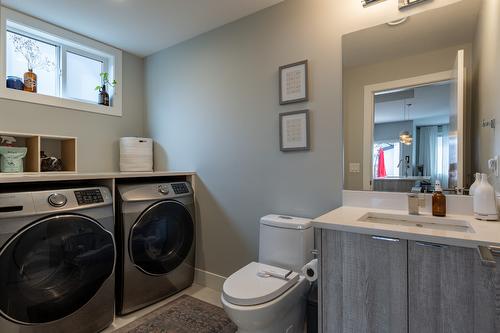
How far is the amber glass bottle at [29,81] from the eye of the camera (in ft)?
7.48

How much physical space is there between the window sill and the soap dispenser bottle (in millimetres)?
2971

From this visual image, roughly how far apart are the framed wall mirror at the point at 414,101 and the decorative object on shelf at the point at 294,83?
0.28m

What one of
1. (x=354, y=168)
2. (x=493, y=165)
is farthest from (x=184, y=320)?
(x=493, y=165)

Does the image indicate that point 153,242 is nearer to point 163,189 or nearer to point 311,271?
point 163,189

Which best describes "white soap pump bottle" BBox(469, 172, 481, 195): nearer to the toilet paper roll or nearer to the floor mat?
the toilet paper roll

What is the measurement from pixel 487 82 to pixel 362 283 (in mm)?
1191

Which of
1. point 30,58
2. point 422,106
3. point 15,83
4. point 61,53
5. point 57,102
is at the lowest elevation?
point 422,106

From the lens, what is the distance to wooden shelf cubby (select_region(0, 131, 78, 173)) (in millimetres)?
2195

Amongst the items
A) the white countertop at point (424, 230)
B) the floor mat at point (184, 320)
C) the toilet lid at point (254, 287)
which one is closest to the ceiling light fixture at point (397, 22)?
the white countertop at point (424, 230)

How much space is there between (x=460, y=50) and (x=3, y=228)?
267 cm

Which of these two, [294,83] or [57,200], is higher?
[294,83]

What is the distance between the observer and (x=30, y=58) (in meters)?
2.41

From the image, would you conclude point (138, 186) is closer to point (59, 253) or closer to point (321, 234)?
point (59, 253)

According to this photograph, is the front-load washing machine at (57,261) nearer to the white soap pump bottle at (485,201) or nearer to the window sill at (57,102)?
the window sill at (57,102)
